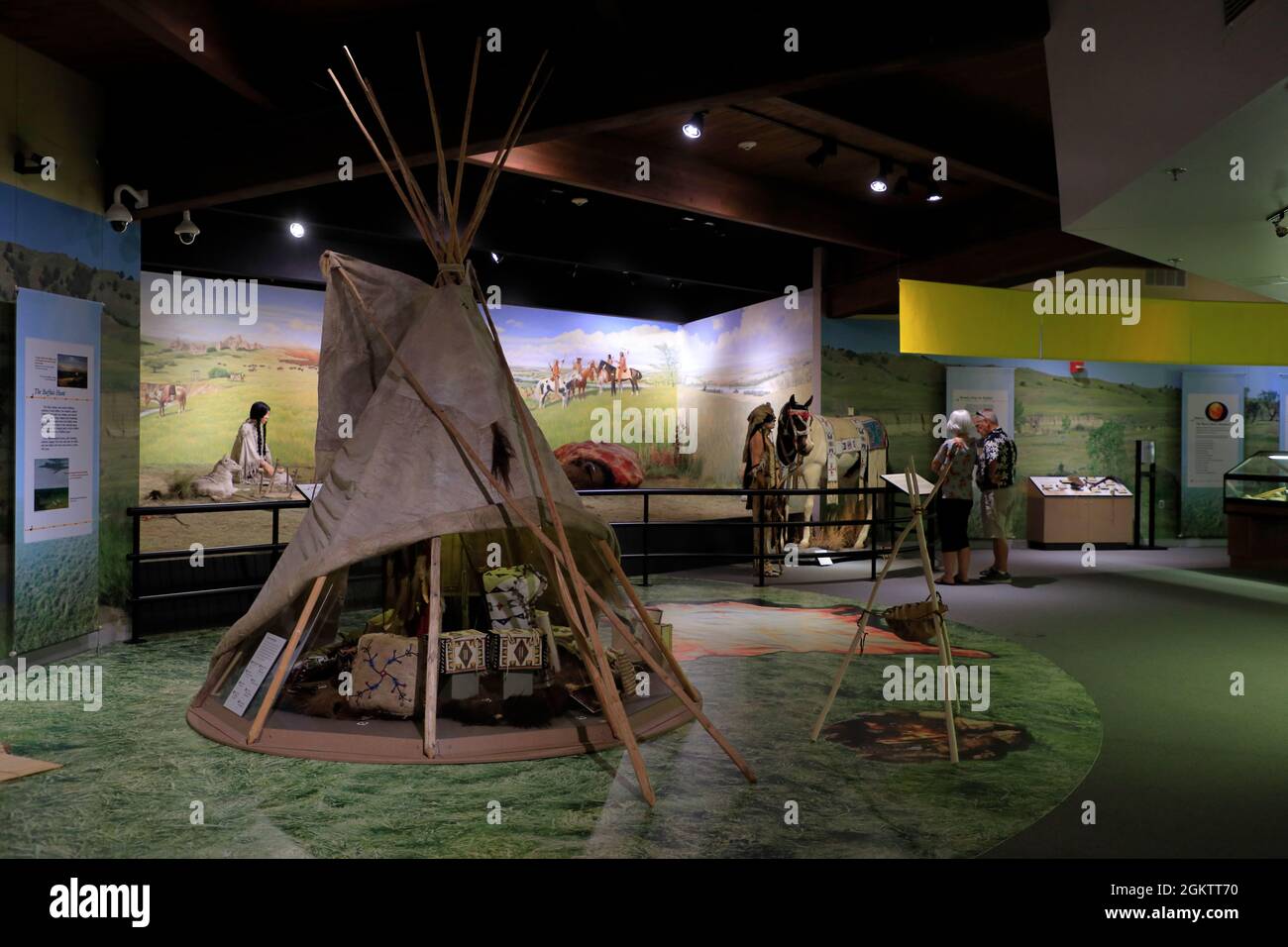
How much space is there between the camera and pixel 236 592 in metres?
7.12

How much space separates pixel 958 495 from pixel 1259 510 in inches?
143

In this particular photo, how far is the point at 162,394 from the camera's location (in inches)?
325

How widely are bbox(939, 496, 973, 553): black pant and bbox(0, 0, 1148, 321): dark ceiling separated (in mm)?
2371

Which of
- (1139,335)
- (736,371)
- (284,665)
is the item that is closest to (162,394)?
(284,665)

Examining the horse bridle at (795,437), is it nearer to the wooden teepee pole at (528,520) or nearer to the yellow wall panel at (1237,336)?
the yellow wall panel at (1237,336)

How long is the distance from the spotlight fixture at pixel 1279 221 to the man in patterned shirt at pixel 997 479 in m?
3.67

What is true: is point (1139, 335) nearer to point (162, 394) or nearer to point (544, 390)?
point (544, 390)

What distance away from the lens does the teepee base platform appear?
3820mm

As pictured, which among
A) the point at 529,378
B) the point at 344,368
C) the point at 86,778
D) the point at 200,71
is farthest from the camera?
the point at 529,378

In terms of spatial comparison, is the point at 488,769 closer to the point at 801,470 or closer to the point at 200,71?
the point at 200,71

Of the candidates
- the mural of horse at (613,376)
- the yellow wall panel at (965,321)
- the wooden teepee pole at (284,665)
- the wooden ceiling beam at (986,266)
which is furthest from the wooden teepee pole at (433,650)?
the mural of horse at (613,376)
